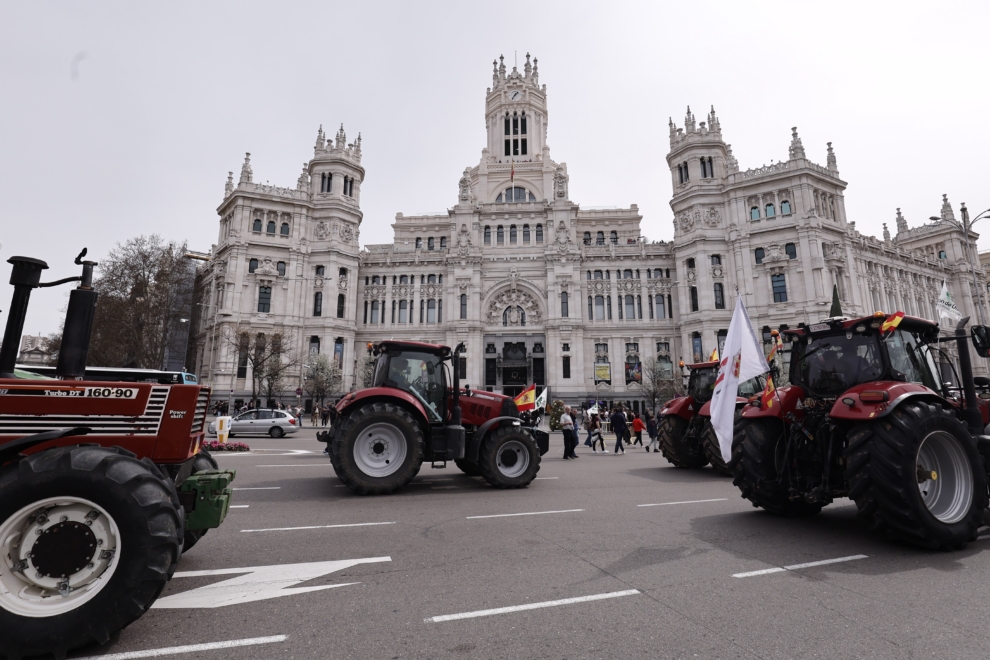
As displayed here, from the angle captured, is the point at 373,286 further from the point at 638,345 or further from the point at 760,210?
the point at 760,210

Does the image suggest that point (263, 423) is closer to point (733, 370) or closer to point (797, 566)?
point (733, 370)

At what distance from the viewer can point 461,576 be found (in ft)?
15.2

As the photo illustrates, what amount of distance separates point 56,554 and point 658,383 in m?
47.9

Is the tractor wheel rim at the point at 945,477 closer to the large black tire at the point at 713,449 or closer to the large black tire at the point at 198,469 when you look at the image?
the large black tire at the point at 713,449

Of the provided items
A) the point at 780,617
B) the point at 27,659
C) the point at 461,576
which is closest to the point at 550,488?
the point at 461,576

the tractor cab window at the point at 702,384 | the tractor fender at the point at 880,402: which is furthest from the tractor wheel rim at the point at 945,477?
the tractor cab window at the point at 702,384

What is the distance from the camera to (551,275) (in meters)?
54.1

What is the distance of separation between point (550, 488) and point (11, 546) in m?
8.64

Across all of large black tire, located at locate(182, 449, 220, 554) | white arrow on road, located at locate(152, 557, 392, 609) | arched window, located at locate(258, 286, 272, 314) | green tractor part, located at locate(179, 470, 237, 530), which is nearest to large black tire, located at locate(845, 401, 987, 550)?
white arrow on road, located at locate(152, 557, 392, 609)

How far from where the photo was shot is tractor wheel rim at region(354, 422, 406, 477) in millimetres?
9078

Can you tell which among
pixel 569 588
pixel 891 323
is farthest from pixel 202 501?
pixel 891 323

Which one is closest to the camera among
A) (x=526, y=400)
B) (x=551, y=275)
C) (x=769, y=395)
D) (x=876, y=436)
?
(x=876, y=436)

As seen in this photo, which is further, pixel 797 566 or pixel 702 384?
pixel 702 384

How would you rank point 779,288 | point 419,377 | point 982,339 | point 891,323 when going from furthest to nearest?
1. point 779,288
2. point 419,377
3. point 982,339
4. point 891,323
